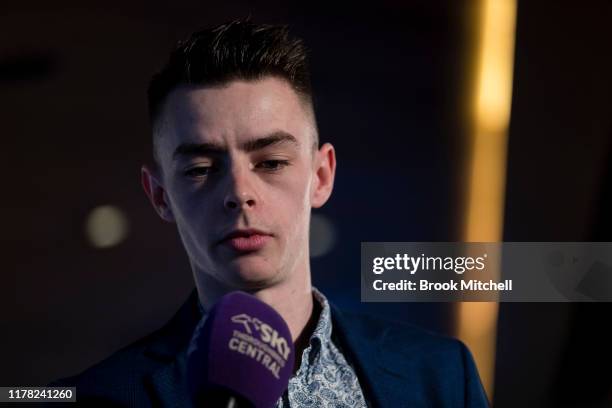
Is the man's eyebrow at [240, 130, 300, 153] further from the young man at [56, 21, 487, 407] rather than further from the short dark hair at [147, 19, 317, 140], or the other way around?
the short dark hair at [147, 19, 317, 140]

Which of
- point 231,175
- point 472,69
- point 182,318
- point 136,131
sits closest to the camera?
point 231,175

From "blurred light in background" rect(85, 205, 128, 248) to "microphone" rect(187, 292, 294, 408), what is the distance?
1035 mm

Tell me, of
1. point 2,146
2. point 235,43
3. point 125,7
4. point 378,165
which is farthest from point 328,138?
point 2,146

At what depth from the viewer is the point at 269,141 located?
1905 mm

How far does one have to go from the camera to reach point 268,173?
1888 millimetres

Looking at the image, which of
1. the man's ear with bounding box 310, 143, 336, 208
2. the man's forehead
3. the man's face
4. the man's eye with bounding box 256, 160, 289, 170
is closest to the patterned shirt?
the man's face

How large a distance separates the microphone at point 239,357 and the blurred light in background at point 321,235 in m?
0.95

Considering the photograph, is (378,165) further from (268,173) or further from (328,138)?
(268,173)

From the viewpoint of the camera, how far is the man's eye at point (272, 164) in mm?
1890

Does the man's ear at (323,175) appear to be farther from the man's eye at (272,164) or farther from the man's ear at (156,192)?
the man's ear at (156,192)

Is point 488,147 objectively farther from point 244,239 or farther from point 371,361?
point 244,239

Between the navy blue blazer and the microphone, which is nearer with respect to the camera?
the microphone

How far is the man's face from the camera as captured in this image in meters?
1.82

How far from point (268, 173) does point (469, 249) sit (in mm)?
794
